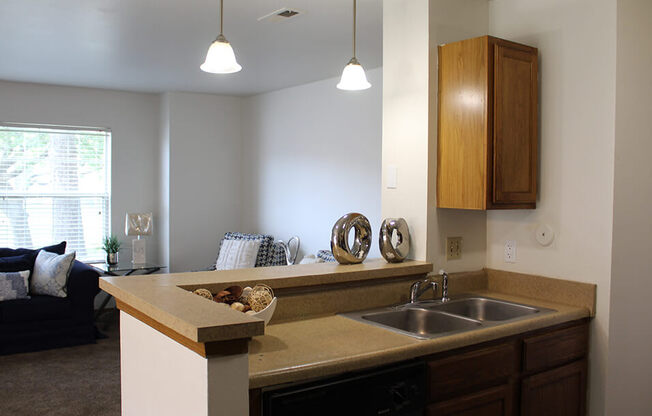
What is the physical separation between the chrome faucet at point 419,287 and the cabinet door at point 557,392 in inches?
22.5

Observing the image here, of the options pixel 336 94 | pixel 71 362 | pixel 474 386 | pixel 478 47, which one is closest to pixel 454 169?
pixel 478 47

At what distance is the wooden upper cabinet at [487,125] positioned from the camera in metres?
2.47

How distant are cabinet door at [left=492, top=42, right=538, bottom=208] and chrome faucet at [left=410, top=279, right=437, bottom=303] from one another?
1.54 ft

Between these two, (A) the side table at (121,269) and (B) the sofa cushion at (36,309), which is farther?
(A) the side table at (121,269)

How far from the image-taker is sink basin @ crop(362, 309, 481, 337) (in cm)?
239

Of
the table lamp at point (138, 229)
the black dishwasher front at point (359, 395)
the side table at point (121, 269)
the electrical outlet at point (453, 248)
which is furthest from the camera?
the table lamp at point (138, 229)

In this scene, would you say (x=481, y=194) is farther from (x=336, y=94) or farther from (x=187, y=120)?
(x=187, y=120)

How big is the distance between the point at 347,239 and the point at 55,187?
15.5 ft

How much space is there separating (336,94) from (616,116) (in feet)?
10.5

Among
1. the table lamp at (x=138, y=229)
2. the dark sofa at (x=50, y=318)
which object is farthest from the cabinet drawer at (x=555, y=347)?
the table lamp at (x=138, y=229)

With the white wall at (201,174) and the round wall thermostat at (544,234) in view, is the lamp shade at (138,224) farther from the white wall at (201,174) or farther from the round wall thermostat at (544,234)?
the round wall thermostat at (544,234)

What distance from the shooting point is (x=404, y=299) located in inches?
102

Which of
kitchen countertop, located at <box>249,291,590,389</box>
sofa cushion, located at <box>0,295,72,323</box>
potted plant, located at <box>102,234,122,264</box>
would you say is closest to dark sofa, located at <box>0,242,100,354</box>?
sofa cushion, located at <box>0,295,72,323</box>

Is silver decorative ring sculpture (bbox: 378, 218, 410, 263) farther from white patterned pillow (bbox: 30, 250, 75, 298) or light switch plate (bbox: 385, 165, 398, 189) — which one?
white patterned pillow (bbox: 30, 250, 75, 298)
